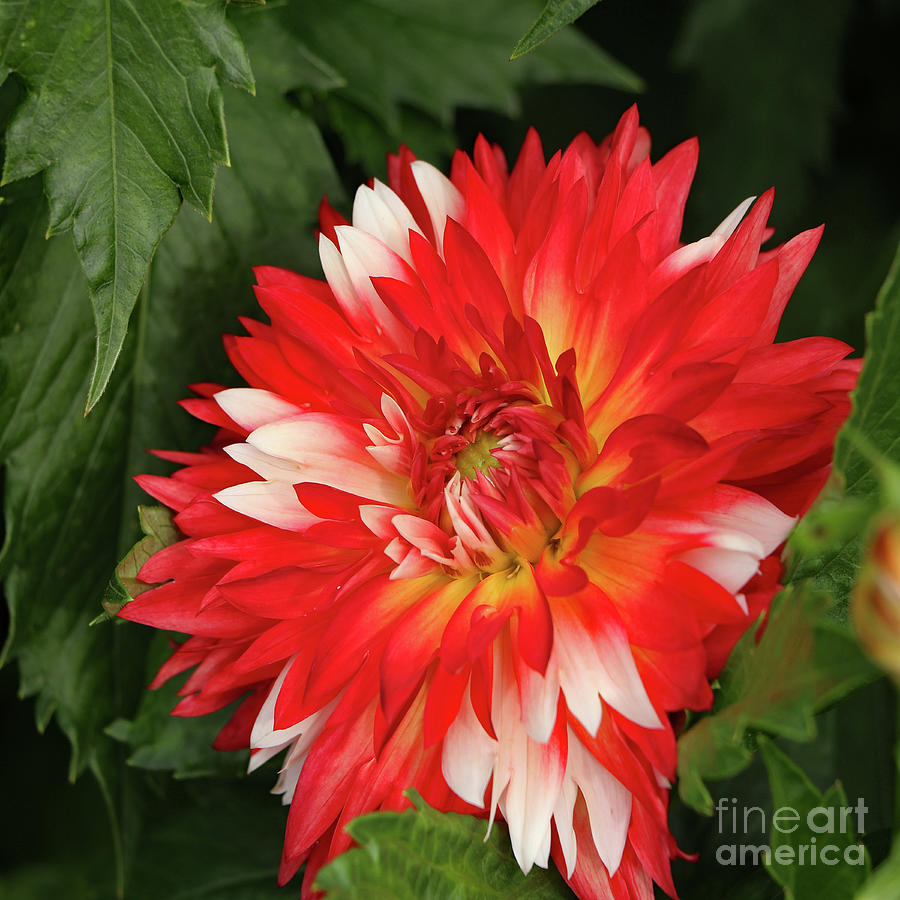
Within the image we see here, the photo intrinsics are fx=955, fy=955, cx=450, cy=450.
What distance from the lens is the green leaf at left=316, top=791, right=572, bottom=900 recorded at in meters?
0.40

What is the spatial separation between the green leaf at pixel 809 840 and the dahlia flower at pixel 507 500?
4 centimetres

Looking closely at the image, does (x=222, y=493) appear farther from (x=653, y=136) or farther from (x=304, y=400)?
(x=653, y=136)

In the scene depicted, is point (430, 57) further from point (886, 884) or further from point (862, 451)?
point (886, 884)

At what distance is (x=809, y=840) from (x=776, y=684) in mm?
84

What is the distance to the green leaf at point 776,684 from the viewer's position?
35 cm

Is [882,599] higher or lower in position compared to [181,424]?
lower

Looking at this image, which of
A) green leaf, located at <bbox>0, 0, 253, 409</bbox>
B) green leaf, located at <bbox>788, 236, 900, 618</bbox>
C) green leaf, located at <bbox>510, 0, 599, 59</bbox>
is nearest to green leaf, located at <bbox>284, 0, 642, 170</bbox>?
green leaf, located at <bbox>0, 0, 253, 409</bbox>

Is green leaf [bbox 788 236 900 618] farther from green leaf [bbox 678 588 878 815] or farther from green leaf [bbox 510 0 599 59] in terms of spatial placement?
green leaf [bbox 510 0 599 59]

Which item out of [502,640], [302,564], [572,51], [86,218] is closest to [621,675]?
[502,640]

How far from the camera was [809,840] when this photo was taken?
41 cm

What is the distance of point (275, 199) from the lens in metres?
0.73

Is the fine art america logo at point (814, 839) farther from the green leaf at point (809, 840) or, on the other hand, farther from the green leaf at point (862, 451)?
the green leaf at point (862, 451)

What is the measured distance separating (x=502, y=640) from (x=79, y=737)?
0.38 metres

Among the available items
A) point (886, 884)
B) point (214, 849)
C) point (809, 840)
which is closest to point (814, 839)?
point (809, 840)
